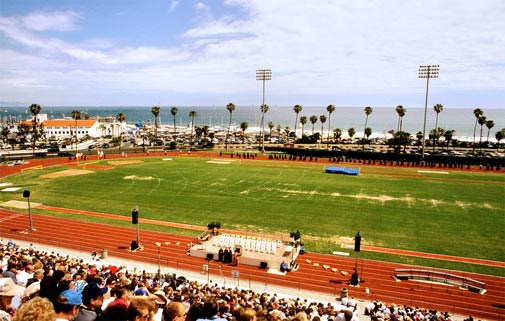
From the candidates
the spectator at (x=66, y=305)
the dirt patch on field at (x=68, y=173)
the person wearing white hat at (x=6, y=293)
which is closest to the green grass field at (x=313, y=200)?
the dirt patch on field at (x=68, y=173)

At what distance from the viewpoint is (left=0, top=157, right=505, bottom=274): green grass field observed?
31.0 m

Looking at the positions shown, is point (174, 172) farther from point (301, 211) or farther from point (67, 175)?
point (301, 211)

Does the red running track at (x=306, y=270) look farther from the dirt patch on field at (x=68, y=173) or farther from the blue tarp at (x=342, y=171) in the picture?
the blue tarp at (x=342, y=171)

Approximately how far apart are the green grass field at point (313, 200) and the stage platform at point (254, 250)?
287 cm

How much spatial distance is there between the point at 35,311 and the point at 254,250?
2255 centimetres

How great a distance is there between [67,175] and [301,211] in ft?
125

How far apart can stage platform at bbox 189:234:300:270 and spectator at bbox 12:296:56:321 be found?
21144 millimetres

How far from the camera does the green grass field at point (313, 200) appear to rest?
31.0m

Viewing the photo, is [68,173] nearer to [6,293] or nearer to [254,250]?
[254,250]

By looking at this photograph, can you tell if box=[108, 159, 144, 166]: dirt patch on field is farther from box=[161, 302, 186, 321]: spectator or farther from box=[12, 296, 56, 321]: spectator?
box=[12, 296, 56, 321]: spectator

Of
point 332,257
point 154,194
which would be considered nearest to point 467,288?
point 332,257

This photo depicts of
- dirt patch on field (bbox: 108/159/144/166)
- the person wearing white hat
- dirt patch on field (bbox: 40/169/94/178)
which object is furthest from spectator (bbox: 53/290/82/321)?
dirt patch on field (bbox: 108/159/144/166)

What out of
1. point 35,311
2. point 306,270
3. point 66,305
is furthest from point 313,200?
point 35,311

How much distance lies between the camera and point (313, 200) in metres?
41.6
